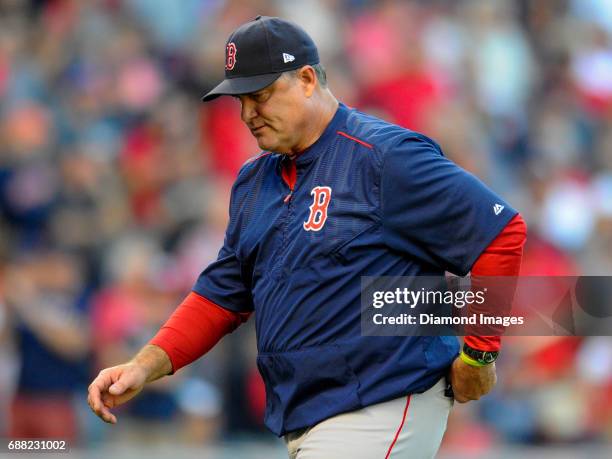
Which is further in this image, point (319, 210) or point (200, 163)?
point (200, 163)

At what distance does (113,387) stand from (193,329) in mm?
443

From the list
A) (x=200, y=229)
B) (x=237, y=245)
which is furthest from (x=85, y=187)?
(x=237, y=245)

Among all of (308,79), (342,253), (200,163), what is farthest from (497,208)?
(200,163)

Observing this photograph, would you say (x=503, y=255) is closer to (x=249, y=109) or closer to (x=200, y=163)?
(x=249, y=109)

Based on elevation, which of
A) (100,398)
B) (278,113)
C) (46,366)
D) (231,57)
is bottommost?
(46,366)

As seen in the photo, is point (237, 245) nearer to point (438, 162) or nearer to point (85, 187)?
point (438, 162)

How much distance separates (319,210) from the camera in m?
4.12

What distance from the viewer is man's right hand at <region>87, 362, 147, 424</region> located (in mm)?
4152

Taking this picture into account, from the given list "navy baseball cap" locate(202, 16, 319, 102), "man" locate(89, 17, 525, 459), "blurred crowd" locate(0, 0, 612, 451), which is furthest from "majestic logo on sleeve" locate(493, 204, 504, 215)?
"blurred crowd" locate(0, 0, 612, 451)

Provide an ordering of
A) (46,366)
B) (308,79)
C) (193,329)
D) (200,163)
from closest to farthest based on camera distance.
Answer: (308,79) < (193,329) < (46,366) < (200,163)

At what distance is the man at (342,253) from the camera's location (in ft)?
13.2

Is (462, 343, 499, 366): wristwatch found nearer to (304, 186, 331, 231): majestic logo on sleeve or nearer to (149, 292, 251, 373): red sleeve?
(304, 186, 331, 231): majestic logo on sleeve

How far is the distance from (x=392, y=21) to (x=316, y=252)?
6.83m
